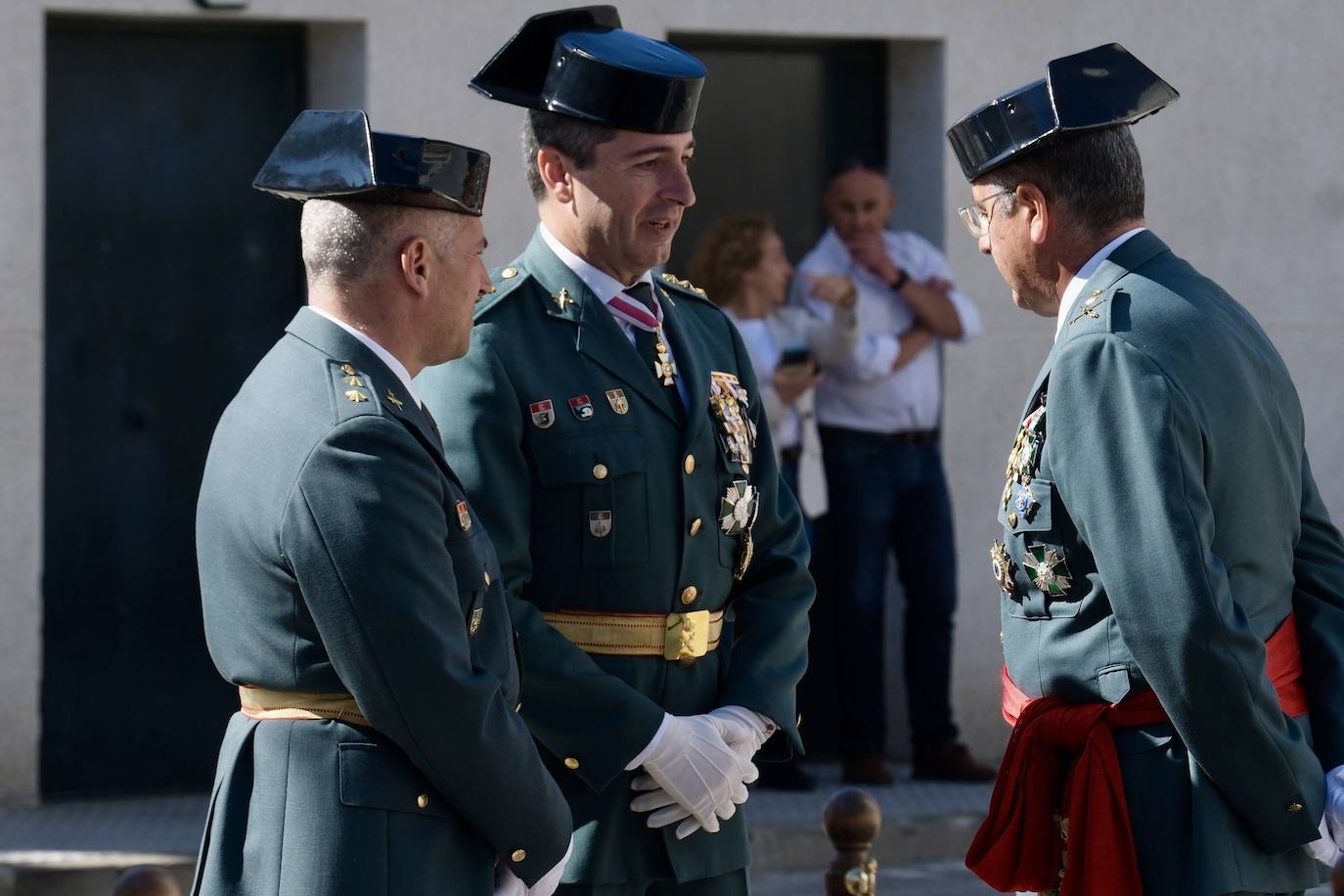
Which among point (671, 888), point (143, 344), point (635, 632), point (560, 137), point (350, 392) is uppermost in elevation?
point (560, 137)

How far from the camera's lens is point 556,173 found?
12.8 ft

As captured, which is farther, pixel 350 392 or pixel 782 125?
pixel 782 125

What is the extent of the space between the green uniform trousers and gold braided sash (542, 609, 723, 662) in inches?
15.6

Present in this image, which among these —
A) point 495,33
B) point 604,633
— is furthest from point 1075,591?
point 495,33

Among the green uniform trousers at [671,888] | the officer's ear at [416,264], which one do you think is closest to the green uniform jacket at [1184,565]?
the green uniform trousers at [671,888]

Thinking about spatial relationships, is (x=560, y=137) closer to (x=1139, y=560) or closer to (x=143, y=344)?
(x=1139, y=560)

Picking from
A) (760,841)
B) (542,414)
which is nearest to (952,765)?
(760,841)

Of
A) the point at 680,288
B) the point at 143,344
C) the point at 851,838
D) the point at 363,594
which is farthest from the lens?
the point at 143,344

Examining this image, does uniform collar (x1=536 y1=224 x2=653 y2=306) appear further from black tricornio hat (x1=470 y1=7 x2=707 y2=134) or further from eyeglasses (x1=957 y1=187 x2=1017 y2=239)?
eyeglasses (x1=957 y1=187 x2=1017 y2=239)

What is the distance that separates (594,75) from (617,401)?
0.59 m

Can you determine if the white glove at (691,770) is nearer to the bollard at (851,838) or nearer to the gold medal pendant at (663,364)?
the gold medal pendant at (663,364)

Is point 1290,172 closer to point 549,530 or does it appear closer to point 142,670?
point 142,670

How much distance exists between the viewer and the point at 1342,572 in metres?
3.58

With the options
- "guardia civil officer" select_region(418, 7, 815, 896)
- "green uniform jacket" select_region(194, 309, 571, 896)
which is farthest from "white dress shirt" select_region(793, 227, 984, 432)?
"green uniform jacket" select_region(194, 309, 571, 896)
